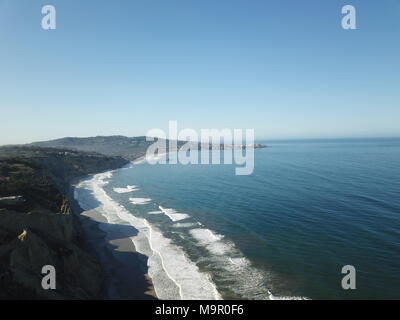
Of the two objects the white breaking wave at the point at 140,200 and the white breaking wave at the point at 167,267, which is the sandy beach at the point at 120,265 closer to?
the white breaking wave at the point at 167,267

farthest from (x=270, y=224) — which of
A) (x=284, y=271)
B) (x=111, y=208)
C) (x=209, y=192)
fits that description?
(x=111, y=208)

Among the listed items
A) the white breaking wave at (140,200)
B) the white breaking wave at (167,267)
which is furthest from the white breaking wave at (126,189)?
the white breaking wave at (167,267)

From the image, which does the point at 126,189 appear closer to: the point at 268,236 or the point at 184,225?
the point at 184,225

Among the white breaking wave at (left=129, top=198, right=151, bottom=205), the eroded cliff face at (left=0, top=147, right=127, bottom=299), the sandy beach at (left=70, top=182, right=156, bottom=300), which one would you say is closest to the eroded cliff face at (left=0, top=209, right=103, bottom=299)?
the eroded cliff face at (left=0, top=147, right=127, bottom=299)

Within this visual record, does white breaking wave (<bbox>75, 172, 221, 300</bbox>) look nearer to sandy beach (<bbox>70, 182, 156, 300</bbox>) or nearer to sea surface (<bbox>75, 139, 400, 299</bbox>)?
sea surface (<bbox>75, 139, 400, 299</bbox>)

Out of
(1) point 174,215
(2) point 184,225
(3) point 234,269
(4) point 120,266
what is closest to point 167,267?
(4) point 120,266
